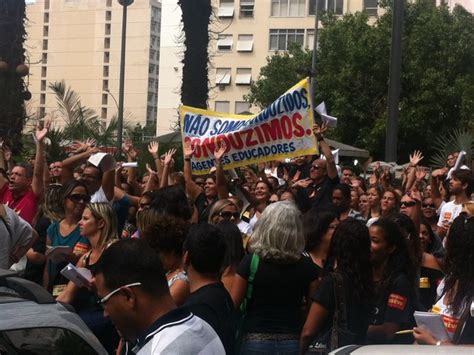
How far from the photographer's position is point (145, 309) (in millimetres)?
3293

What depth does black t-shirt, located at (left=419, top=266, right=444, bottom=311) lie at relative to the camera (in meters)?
6.94

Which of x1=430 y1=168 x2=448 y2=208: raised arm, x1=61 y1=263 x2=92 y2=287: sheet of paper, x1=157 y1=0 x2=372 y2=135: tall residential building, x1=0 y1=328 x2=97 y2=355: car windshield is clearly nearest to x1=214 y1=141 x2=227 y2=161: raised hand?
x1=430 y1=168 x2=448 y2=208: raised arm

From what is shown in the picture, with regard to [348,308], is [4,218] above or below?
above

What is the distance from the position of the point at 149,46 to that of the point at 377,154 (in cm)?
8194

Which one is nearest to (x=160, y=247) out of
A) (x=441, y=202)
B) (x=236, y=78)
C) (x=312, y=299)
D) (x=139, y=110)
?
(x=312, y=299)

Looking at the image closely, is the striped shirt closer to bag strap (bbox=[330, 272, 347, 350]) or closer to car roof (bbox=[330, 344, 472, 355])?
car roof (bbox=[330, 344, 472, 355])

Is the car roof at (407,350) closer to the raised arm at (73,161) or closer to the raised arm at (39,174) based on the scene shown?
the raised arm at (39,174)

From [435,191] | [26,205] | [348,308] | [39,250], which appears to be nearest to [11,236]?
[39,250]

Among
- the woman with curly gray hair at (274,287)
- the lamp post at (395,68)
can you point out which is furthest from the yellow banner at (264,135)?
the woman with curly gray hair at (274,287)

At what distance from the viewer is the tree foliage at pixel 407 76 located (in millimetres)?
41000

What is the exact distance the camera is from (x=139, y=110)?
121 m

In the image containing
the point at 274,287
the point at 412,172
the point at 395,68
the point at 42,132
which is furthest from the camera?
the point at 395,68

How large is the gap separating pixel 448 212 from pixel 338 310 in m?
3.94

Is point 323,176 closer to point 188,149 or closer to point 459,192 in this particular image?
Result: point 459,192
